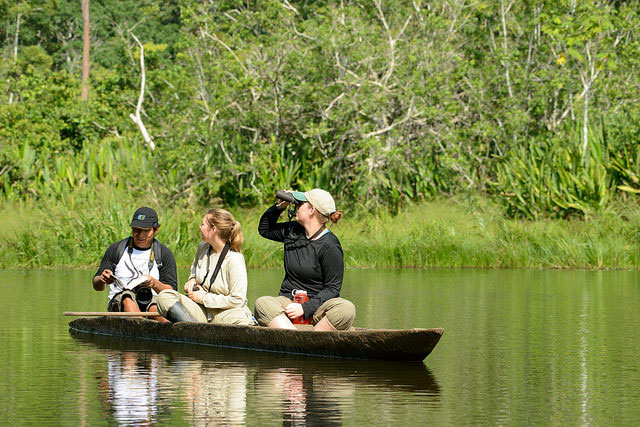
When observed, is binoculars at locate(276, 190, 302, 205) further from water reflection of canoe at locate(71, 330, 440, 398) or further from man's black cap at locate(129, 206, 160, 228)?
man's black cap at locate(129, 206, 160, 228)

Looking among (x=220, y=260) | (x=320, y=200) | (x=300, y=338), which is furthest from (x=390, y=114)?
(x=300, y=338)

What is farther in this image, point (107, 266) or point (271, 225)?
point (107, 266)

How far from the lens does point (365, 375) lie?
9852mm

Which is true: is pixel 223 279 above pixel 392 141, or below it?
below

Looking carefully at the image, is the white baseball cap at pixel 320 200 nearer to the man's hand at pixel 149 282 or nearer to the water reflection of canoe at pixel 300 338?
the water reflection of canoe at pixel 300 338

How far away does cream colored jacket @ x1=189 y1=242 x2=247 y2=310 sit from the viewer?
11.5 metres

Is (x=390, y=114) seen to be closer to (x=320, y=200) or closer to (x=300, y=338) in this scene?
(x=320, y=200)

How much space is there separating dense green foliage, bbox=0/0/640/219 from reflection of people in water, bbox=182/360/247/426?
16.7 metres

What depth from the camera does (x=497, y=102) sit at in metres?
Result: 31.2

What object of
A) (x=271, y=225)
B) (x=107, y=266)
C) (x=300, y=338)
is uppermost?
(x=271, y=225)

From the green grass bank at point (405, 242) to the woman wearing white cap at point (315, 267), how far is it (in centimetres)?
1312

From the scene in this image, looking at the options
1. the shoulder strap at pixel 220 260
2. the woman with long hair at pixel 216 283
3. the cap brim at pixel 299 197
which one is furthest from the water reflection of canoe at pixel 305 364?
the cap brim at pixel 299 197

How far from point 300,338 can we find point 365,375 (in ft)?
3.71

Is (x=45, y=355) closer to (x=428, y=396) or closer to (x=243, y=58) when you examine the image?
(x=428, y=396)
